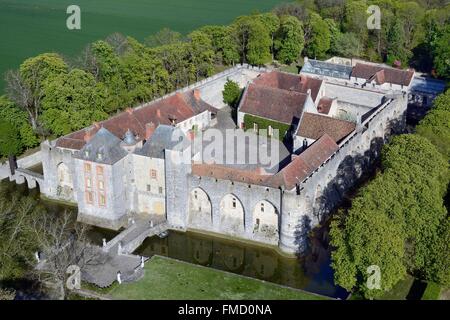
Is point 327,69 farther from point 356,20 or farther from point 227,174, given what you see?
point 227,174

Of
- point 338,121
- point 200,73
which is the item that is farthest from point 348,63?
point 338,121

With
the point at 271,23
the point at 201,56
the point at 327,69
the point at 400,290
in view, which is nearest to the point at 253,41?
the point at 271,23

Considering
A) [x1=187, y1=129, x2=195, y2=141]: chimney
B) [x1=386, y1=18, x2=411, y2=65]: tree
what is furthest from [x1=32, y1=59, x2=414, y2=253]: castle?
[x1=386, y1=18, x2=411, y2=65]: tree

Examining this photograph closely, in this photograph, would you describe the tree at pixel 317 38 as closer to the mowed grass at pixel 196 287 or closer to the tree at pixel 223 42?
the tree at pixel 223 42

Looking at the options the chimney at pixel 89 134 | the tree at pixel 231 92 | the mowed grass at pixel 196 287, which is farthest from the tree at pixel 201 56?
the mowed grass at pixel 196 287

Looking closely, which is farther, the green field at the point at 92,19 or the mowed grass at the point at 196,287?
the green field at the point at 92,19
